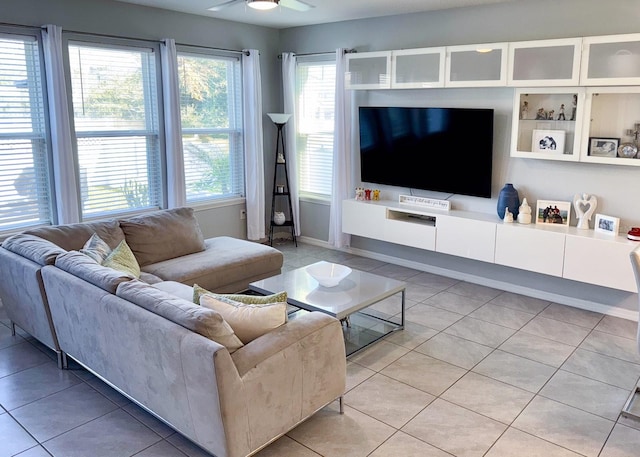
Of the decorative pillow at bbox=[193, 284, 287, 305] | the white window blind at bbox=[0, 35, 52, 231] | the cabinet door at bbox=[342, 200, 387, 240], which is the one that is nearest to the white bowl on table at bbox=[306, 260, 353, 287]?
the decorative pillow at bbox=[193, 284, 287, 305]

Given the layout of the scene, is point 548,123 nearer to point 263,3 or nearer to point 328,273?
point 328,273

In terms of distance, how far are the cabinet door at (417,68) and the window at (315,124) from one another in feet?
3.21

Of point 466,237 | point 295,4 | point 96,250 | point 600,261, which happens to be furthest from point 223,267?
point 600,261

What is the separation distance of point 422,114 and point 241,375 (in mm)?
3589

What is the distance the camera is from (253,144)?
6199 millimetres

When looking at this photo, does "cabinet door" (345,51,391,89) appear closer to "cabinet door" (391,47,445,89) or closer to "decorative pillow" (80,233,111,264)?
"cabinet door" (391,47,445,89)

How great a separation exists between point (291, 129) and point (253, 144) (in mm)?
523

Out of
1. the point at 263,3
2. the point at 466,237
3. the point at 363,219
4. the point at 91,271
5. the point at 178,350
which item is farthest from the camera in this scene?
the point at 363,219

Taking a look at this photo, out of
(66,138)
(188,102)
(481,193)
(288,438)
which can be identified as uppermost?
(188,102)

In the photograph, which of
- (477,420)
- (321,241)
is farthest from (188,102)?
(477,420)

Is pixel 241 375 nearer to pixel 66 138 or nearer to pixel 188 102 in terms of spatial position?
pixel 66 138

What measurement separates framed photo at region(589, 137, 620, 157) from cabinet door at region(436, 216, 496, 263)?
0.97 meters

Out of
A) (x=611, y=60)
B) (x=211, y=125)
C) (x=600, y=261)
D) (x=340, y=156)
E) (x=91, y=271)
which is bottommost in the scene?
(x=600, y=261)

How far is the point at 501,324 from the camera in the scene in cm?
423
